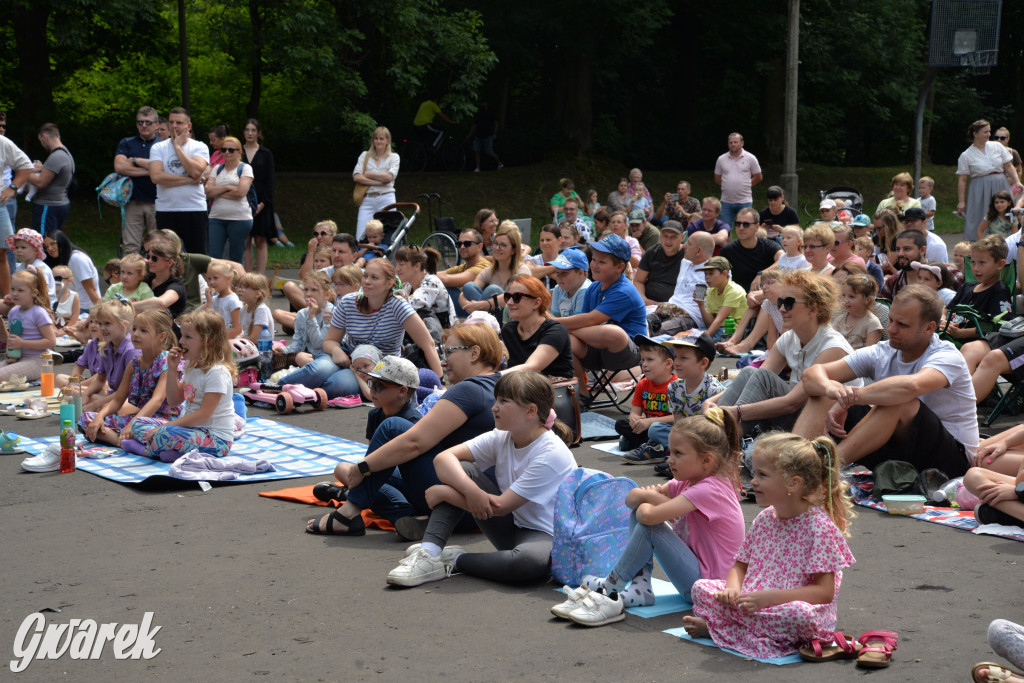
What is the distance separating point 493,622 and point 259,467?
3084 millimetres

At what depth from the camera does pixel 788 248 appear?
12219mm

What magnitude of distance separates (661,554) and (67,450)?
4.42 metres

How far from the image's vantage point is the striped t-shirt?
361 inches

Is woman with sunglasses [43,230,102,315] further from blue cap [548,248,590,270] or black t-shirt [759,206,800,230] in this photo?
black t-shirt [759,206,800,230]

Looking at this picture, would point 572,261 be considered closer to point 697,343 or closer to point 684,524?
point 697,343

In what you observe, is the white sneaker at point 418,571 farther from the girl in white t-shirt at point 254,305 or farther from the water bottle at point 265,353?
the girl in white t-shirt at point 254,305

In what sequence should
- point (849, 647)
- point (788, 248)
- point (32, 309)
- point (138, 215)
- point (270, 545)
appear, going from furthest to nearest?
1. point (138, 215)
2. point (788, 248)
3. point (32, 309)
4. point (270, 545)
5. point (849, 647)

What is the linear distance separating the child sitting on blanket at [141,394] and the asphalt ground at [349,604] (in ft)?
3.99

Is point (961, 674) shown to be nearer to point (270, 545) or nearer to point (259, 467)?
point (270, 545)

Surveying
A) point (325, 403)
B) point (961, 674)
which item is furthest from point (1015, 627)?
point (325, 403)

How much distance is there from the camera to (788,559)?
4270 millimetres

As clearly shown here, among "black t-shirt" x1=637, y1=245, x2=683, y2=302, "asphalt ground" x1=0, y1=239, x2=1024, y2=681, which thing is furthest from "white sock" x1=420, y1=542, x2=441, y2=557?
"black t-shirt" x1=637, y1=245, x2=683, y2=302

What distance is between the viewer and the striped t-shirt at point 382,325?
9172mm

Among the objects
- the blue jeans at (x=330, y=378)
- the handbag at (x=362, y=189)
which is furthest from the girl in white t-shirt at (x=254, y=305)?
the handbag at (x=362, y=189)
